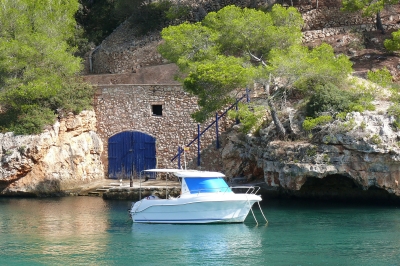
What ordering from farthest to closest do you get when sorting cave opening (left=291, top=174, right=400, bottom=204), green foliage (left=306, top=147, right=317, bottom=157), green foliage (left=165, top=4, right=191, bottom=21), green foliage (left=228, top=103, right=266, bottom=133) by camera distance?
green foliage (left=165, top=4, right=191, bottom=21), cave opening (left=291, top=174, right=400, bottom=204), green foliage (left=228, top=103, right=266, bottom=133), green foliage (left=306, top=147, right=317, bottom=157)

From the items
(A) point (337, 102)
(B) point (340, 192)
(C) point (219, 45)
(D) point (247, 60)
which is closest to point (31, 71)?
(C) point (219, 45)

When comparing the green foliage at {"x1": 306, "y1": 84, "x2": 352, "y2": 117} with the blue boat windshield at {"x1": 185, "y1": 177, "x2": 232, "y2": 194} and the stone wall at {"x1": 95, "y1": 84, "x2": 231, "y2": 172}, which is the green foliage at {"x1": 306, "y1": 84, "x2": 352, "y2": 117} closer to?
the blue boat windshield at {"x1": 185, "y1": 177, "x2": 232, "y2": 194}

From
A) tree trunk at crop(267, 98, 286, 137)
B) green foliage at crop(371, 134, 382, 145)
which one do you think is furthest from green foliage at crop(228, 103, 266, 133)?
green foliage at crop(371, 134, 382, 145)

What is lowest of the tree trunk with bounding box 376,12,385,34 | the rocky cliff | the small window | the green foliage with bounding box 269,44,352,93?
the rocky cliff

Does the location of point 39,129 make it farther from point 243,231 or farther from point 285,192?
point 243,231

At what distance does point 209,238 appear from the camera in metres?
26.0

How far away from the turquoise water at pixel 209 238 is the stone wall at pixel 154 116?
7.62 meters

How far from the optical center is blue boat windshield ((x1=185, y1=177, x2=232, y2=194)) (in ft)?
95.7

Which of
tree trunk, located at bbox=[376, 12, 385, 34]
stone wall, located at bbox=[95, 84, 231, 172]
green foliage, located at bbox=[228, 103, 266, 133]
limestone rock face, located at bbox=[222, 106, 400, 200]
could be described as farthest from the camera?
tree trunk, located at bbox=[376, 12, 385, 34]

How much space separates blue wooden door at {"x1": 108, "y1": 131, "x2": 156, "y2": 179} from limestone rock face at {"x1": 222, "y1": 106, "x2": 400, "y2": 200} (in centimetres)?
1008

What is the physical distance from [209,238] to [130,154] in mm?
15414

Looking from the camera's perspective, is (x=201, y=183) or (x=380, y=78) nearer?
(x=201, y=183)

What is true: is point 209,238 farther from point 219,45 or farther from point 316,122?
point 219,45

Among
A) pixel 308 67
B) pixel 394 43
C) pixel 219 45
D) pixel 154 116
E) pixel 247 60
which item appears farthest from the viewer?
pixel 154 116
